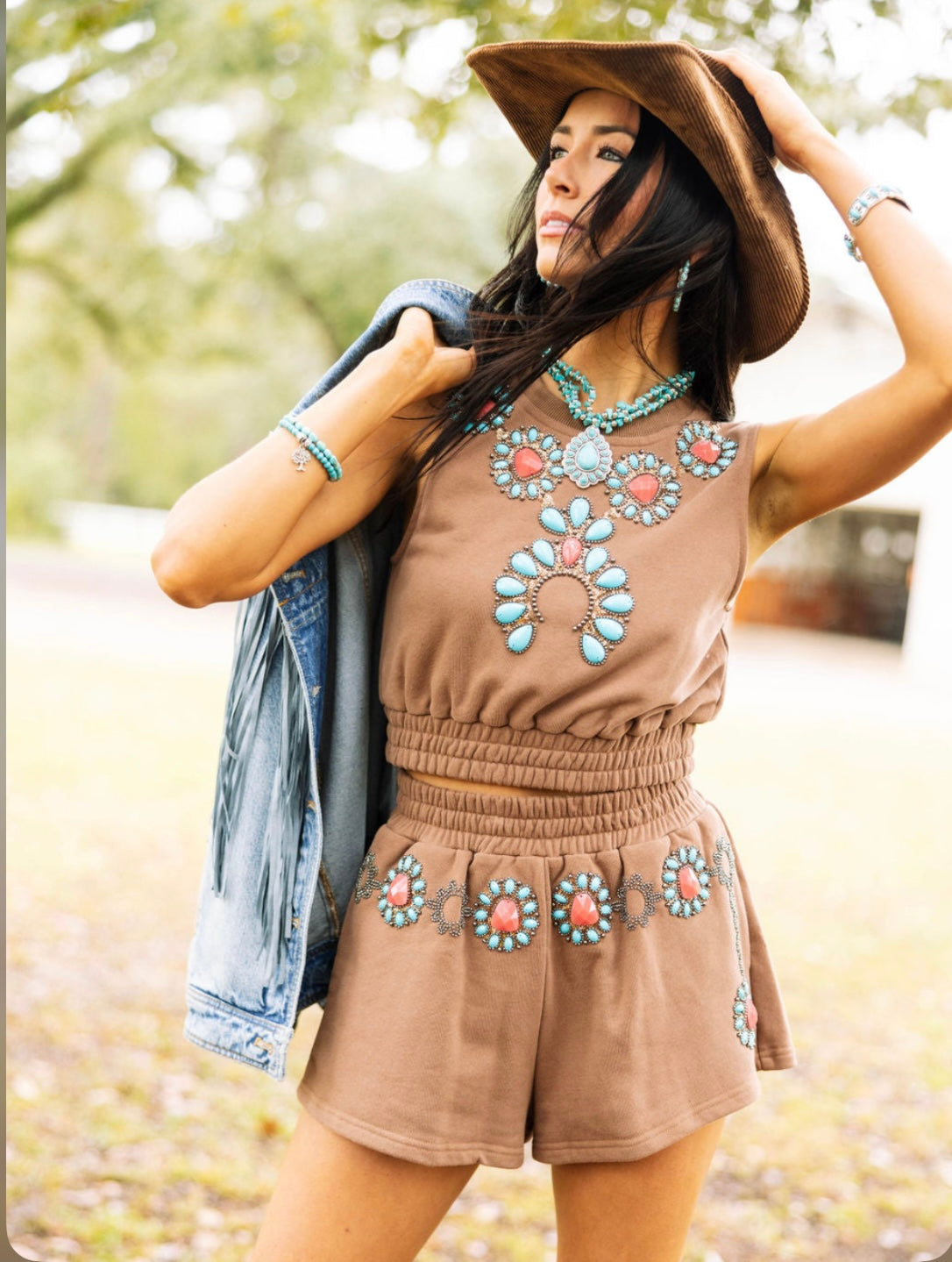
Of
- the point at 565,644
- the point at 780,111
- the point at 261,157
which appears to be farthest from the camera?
the point at 261,157

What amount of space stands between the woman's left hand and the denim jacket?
532 mm

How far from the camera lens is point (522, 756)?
180 cm

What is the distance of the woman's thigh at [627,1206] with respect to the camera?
1810 mm

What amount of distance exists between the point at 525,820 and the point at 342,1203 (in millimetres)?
589

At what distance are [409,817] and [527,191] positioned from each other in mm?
1050

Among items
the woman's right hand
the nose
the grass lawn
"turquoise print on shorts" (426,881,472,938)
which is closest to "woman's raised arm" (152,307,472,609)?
the woman's right hand

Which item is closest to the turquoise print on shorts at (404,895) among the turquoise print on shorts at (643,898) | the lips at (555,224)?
the turquoise print on shorts at (643,898)

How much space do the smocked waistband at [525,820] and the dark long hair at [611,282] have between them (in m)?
0.48

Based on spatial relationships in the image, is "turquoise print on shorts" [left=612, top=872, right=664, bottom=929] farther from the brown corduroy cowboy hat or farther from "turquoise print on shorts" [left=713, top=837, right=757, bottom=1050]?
the brown corduroy cowboy hat

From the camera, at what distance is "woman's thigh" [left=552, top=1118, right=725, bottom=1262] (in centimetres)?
181

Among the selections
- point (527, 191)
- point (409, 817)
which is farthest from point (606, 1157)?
point (527, 191)

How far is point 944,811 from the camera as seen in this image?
905 cm

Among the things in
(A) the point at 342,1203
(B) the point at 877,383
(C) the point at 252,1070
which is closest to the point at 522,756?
(A) the point at 342,1203

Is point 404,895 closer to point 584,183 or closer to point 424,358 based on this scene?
point 424,358
